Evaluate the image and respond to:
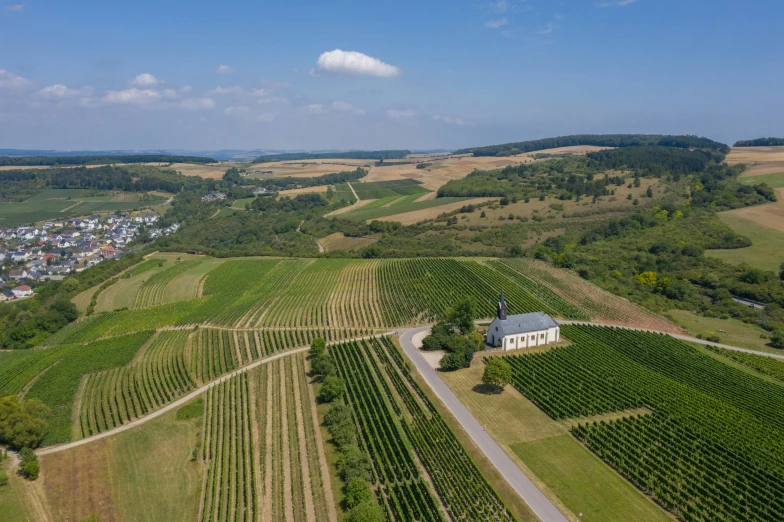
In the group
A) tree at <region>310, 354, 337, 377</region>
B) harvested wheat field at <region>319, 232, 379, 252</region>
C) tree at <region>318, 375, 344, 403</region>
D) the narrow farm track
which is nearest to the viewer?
the narrow farm track

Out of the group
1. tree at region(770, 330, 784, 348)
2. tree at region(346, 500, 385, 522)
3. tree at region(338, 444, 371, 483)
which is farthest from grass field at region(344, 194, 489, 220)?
tree at region(346, 500, 385, 522)

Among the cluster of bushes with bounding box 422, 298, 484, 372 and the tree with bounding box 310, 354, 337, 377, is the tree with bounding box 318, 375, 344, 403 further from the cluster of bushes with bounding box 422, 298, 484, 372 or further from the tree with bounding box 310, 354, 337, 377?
the cluster of bushes with bounding box 422, 298, 484, 372

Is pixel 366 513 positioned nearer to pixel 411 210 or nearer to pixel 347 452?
pixel 347 452

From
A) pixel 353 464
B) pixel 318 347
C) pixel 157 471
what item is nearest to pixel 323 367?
pixel 318 347

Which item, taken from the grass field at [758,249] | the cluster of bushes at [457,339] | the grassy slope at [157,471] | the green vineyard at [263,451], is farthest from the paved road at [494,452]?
the grass field at [758,249]

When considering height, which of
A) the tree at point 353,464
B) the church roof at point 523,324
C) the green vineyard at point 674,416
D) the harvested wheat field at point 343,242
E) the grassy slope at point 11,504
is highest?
the church roof at point 523,324

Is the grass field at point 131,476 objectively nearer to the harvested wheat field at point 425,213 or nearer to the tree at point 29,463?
the tree at point 29,463

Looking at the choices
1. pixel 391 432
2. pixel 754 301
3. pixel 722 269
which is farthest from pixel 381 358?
pixel 722 269
